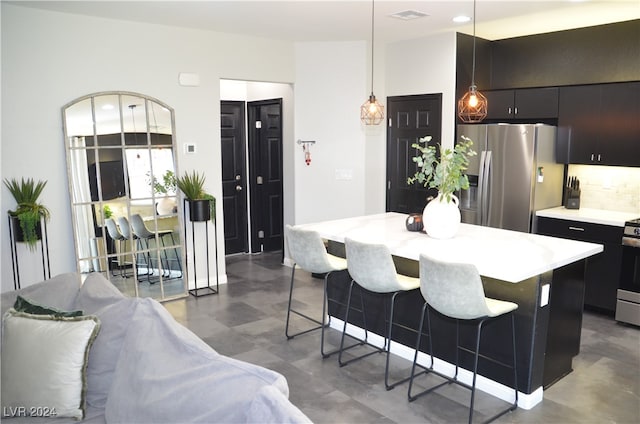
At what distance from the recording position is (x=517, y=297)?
331cm

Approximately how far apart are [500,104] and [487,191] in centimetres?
104

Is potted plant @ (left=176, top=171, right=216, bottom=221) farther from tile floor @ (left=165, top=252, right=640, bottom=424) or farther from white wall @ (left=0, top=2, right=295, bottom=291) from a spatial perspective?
tile floor @ (left=165, top=252, right=640, bottom=424)

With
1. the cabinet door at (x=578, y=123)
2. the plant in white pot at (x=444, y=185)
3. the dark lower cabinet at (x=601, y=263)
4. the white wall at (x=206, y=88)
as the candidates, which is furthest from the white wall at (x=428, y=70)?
the plant in white pot at (x=444, y=185)

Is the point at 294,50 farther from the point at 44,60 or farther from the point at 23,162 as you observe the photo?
the point at 23,162

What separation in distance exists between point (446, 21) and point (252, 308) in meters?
3.41

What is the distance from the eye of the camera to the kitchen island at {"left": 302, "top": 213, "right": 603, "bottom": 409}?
10.5 ft

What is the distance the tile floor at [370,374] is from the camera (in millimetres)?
3246

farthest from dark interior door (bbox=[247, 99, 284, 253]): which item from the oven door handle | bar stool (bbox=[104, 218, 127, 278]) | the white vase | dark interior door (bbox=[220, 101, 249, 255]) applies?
the oven door handle

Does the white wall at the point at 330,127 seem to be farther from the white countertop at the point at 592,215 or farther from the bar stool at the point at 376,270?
the bar stool at the point at 376,270

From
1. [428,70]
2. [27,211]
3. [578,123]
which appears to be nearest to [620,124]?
[578,123]

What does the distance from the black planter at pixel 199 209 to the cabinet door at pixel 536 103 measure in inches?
135

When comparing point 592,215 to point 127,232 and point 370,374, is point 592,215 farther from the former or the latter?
point 127,232

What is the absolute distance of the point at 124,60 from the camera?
203 inches

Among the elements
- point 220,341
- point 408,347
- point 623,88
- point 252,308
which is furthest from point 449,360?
point 623,88
